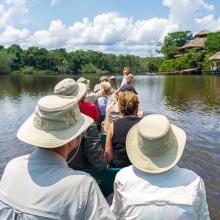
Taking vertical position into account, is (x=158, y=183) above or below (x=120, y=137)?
above

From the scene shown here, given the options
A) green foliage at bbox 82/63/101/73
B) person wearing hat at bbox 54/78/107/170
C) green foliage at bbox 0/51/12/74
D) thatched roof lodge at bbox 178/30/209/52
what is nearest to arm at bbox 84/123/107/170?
person wearing hat at bbox 54/78/107/170

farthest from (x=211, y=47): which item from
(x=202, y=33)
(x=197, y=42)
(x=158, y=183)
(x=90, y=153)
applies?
(x=158, y=183)

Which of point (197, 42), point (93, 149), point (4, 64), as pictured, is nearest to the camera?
point (93, 149)

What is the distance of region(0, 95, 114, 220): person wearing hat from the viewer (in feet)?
6.07

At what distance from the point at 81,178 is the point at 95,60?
137 meters

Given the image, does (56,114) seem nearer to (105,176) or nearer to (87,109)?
(105,176)

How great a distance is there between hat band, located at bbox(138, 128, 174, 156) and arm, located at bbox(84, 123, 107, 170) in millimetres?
1329

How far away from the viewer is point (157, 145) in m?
2.50

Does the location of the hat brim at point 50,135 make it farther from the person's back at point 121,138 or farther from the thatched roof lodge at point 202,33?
the thatched roof lodge at point 202,33

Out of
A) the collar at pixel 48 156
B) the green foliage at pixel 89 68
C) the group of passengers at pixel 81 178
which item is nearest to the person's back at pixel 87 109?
the group of passengers at pixel 81 178

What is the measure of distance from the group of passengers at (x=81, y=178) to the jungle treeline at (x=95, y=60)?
70.3 metres

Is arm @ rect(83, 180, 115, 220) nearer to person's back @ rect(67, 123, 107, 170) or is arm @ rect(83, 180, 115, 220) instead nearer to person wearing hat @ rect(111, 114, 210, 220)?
person wearing hat @ rect(111, 114, 210, 220)

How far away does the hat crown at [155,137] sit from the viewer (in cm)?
249

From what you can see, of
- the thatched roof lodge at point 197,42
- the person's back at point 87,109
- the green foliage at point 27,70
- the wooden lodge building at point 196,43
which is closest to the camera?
the person's back at point 87,109
